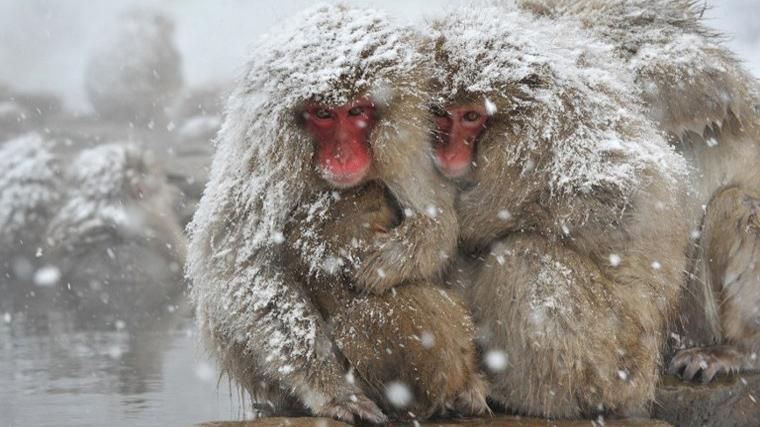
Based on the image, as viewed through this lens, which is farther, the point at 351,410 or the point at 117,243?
the point at 117,243

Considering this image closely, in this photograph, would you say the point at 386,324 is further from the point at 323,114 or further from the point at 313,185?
the point at 323,114

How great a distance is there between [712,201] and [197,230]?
175cm

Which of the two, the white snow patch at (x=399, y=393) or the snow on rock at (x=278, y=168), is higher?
the snow on rock at (x=278, y=168)

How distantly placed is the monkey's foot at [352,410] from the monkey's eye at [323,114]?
2.57 feet

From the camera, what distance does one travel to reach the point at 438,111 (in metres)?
3.01

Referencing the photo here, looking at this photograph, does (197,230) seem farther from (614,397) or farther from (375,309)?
(614,397)

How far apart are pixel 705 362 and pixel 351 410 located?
1406 mm

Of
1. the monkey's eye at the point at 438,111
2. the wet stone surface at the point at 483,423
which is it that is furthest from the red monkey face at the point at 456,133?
the wet stone surface at the point at 483,423

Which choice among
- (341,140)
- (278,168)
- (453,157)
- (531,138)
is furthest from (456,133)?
(278,168)

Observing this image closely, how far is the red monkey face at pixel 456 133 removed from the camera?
298 cm

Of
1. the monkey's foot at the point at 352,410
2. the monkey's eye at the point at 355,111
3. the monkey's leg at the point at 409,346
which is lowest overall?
the monkey's foot at the point at 352,410

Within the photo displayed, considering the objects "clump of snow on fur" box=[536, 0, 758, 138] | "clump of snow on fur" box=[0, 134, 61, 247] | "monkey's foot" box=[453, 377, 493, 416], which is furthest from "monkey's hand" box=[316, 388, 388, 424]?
"clump of snow on fur" box=[0, 134, 61, 247]

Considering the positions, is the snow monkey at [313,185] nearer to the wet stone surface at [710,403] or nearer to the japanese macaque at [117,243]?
the wet stone surface at [710,403]

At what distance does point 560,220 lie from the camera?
292cm
